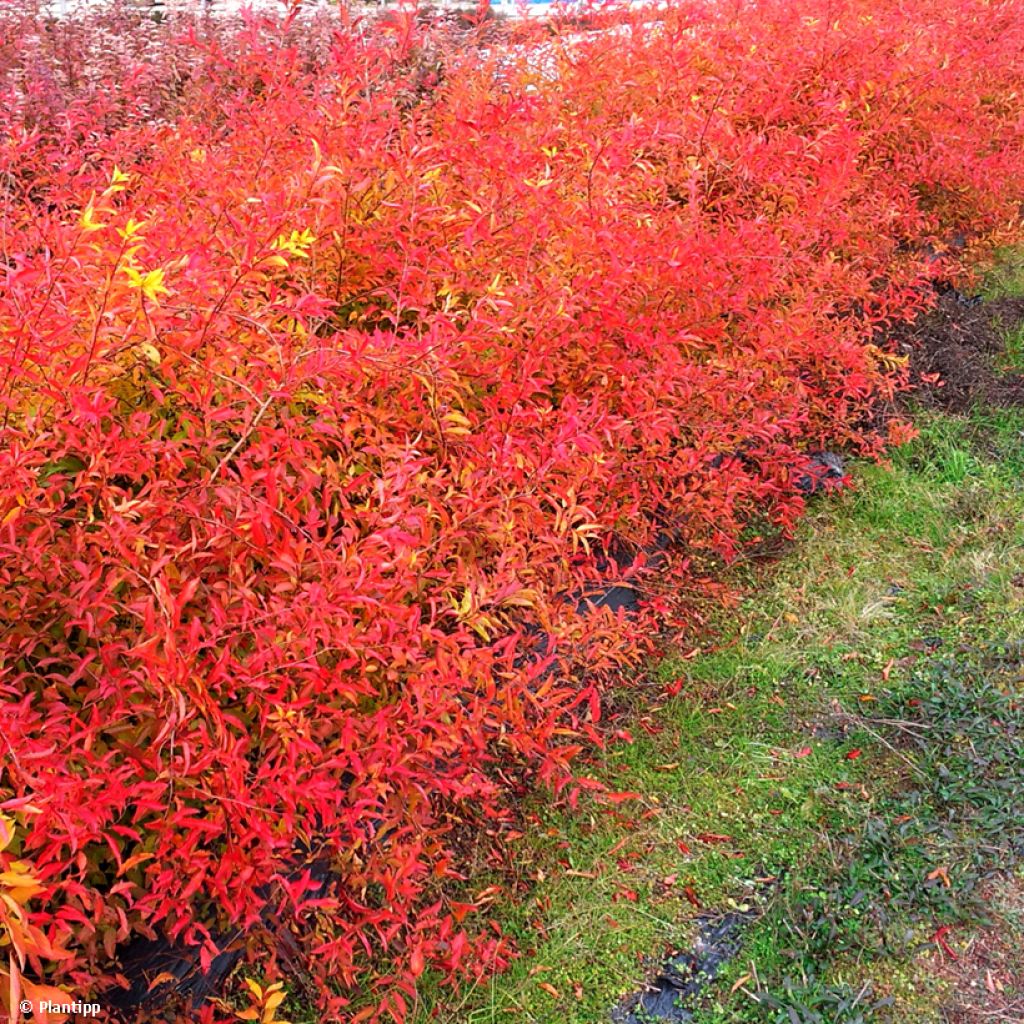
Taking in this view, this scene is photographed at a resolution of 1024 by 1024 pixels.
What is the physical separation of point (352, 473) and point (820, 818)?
1.33 metres

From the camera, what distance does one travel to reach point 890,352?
3920mm

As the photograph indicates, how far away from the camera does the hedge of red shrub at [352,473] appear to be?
141 cm

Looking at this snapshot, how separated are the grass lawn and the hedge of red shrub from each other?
16cm

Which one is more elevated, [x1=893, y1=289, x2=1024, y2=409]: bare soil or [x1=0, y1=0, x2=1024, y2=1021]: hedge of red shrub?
[x1=0, y1=0, x2=1024, y2=1021]: hedge of red shrub

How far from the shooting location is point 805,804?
7.67ft

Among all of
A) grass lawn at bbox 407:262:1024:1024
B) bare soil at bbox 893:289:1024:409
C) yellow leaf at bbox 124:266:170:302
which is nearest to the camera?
yellow leaf at bbox 124:266:170:302

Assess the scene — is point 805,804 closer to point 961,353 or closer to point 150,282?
point 150,282

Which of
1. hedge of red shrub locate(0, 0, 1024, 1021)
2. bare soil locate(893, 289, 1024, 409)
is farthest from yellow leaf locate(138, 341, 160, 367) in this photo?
bare soil locate(893, 289, 1024, 409)

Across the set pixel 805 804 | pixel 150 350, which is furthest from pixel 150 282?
pixel 805 804

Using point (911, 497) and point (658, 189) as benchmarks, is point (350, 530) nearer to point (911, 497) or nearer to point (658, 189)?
point (658, 189)

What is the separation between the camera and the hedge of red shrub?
1.41 m

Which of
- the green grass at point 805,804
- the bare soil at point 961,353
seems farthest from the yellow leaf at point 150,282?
the bare soil at point 961,353

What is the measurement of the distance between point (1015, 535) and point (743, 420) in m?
1.11

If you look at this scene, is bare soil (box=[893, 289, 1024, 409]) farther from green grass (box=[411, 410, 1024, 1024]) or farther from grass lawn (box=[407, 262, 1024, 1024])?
grass lawn (box=[407, 262, 1024, 1024])
